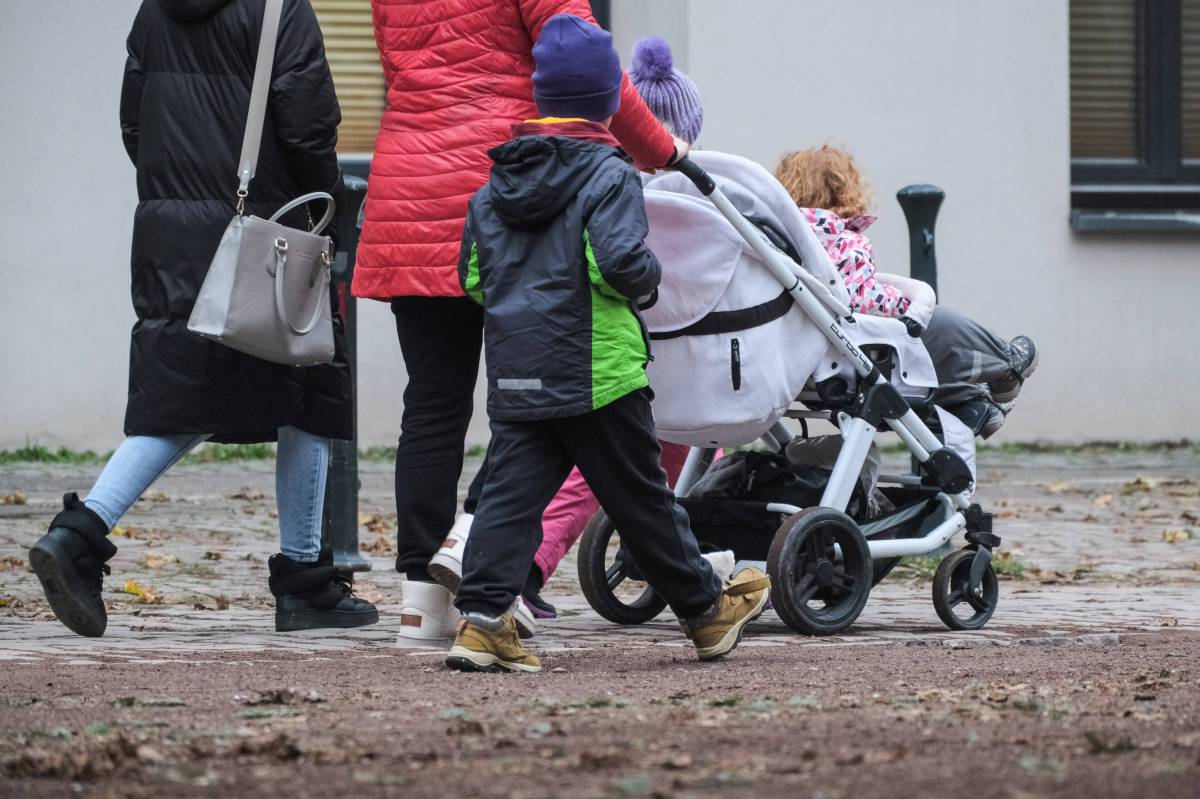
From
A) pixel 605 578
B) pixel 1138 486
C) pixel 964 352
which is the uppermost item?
pixel 964 352

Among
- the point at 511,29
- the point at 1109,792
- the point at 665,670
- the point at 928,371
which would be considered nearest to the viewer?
→ the point at 1109,792

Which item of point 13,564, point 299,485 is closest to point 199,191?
point 299,485

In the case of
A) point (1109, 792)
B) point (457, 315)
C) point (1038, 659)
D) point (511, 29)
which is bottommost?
point (1038, 659)

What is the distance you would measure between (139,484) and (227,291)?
21.4 inches

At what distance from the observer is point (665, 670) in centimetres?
417

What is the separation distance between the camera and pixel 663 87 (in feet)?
16.9

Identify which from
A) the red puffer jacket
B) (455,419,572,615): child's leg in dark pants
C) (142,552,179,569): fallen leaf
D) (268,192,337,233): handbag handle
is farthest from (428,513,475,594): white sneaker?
(142,552,179,569): fallen leaf

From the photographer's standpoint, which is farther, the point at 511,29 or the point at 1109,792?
the point at 511,29

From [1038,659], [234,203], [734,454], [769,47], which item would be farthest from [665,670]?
[769,47]

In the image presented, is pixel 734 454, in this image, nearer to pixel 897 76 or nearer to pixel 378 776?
pixel 378 776

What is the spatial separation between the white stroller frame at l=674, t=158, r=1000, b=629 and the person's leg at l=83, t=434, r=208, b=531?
1.43m

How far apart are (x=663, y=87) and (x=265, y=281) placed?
1.20 meters

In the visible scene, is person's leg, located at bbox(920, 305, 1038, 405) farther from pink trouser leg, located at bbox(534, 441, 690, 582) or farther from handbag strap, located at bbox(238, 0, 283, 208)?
handbag strap, located at bbox(238, 0, 283, 208)

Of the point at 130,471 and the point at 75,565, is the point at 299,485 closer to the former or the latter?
the point at 130,471
